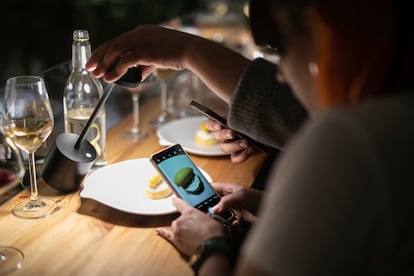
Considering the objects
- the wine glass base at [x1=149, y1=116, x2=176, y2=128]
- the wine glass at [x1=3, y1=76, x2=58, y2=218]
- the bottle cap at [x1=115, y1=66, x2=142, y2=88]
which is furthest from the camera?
the wine glass base at [x1=149, y1=116, x2=176, y2=128]

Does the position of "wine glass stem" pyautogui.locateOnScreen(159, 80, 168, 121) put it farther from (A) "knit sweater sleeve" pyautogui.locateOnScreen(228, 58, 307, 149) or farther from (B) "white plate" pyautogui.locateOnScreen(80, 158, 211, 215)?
(A) "knit sweater sleeve" pyautogui.locateOnScreen(228, 58, 307, 149)

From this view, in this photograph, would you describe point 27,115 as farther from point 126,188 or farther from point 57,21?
point 57,21

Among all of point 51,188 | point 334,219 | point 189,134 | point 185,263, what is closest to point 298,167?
point 334,219

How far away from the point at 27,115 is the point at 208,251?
1.57 feet

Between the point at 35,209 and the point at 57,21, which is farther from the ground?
the point at 35,209

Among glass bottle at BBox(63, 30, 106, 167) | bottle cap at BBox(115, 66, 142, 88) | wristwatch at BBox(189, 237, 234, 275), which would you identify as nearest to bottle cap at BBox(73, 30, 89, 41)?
glass bottle at BBox(63, 30, 106, 167)

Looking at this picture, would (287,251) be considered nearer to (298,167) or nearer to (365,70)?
(298,167)

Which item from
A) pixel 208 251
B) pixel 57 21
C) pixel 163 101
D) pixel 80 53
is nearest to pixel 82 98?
pixel 80 53

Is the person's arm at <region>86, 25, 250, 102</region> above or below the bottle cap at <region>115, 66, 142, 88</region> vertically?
above

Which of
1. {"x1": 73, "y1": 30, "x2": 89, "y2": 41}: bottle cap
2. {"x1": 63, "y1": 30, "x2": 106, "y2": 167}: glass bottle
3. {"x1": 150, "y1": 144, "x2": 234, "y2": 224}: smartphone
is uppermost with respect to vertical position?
{"x1": 73, "y1": 30, "x2": 89, "y2": 41}: bottle cap

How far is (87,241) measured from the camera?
1012mm

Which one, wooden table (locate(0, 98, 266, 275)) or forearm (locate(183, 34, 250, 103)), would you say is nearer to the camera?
wooden table (locate(0, 98, 266, 275))

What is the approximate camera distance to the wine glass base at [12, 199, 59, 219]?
43.0 inches

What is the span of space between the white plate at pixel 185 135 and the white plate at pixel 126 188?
0.17m
